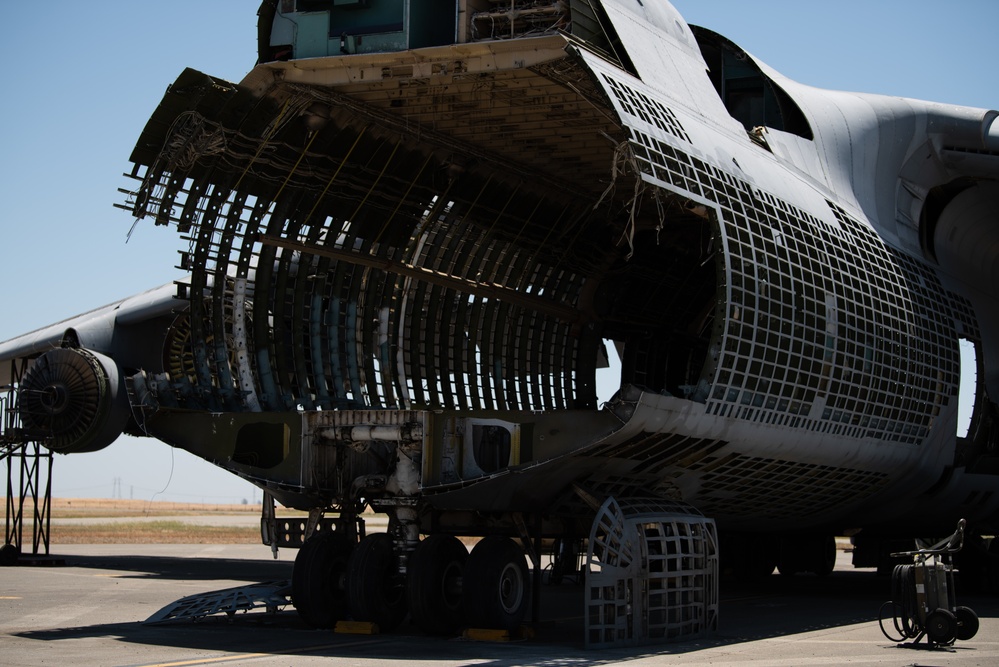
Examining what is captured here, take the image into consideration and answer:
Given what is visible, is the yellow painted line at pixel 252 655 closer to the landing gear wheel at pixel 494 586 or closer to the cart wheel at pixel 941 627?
the landing gear wheel at pixel 494 586

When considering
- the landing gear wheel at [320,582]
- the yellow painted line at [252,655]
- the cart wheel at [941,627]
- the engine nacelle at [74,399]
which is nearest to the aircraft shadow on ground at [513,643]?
the yellow painted line at [252,655]

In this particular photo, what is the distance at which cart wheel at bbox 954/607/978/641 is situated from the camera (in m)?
17.8

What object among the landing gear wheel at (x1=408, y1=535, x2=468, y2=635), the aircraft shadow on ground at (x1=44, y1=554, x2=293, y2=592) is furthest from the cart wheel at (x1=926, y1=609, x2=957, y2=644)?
the aircraft shadow on ground at (x1=44, y1=554, x2=293, y2=592)

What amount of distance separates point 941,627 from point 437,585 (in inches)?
266

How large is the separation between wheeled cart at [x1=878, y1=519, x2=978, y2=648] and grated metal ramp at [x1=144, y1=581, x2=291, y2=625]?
8.93 meters

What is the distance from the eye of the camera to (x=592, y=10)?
1944cm

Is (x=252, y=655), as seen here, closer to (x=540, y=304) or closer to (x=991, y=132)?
(x=540, y=304)

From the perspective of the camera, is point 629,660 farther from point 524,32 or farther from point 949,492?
point 949,492

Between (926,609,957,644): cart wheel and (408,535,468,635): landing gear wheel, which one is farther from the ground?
(408,535,468,635): landing gear wheel

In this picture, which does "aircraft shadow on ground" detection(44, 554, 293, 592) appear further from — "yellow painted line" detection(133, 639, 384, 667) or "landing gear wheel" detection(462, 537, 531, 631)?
"yellow painted line" detection(133, 639, 384, 667)

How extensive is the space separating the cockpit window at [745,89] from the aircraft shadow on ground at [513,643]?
9.93 m

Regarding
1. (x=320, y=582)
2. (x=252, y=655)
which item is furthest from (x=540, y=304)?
(x=252, y=655)

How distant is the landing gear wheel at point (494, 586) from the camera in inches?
682

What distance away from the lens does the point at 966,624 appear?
1789 cm
